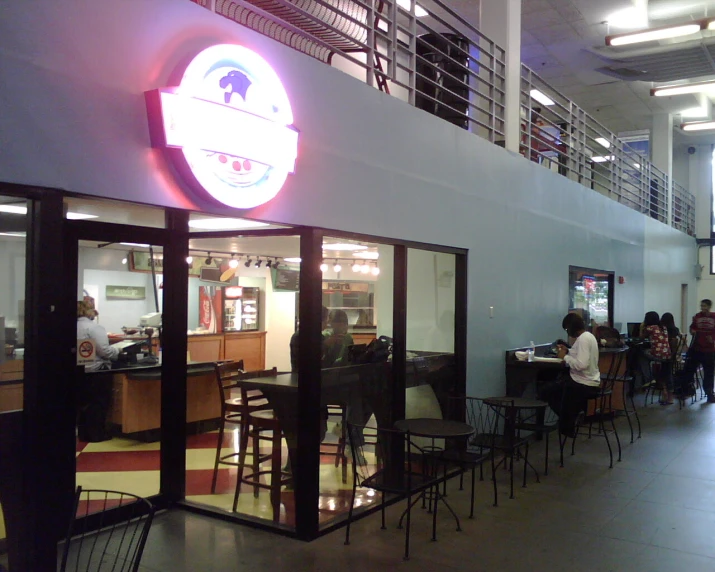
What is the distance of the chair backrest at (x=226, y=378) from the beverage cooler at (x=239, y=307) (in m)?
2.43

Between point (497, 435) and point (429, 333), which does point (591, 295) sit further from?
point (497, 435)

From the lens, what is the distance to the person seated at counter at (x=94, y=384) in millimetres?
3887

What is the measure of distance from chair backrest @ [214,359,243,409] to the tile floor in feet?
3.04

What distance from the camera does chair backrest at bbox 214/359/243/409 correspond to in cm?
480

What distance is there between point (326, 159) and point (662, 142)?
1128cm

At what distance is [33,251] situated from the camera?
2762 millimetres

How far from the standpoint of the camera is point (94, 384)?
3969mm

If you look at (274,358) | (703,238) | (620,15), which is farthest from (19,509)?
(703,238)

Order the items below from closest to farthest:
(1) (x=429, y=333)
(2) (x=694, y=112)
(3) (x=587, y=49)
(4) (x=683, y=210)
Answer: (1) (x=429, y=333) < (3) (x=587, y=49) < (2) (x=694, y=112) < (4) (x=683, y=210)

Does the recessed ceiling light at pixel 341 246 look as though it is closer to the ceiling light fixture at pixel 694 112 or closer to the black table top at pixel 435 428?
the black table top at pixel 435 428

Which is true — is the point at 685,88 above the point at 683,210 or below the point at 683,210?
above

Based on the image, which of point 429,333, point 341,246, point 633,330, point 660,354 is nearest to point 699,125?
point 633,330

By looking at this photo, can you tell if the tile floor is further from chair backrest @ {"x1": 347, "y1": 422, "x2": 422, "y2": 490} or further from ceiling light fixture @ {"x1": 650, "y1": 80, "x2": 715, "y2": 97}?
ceiling light fixture @ {"x1": 650, "y1": 80, "x2": 715, "y2": 97}

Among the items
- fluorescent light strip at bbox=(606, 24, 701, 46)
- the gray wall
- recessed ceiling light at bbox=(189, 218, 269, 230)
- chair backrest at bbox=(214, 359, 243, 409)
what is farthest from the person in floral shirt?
recessed ceiling light at bbox=(189, 218, 269, 230)
